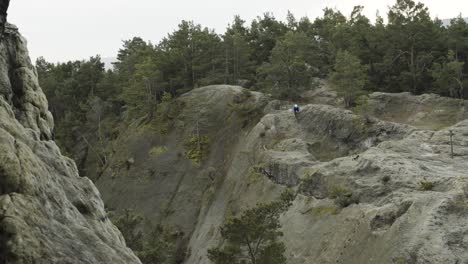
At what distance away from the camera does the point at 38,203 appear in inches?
613

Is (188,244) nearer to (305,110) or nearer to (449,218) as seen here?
(305,110)

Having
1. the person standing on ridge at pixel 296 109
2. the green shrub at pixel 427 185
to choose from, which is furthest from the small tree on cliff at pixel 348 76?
the green shrub at pixel 427 185

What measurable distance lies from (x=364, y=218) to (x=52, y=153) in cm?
1795

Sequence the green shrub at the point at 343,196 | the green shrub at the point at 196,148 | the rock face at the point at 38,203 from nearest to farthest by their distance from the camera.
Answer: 1. the rock face at the point at 38,203
2. the green shrub at the point at 343,196
3. the green shrub at the point at 196,148

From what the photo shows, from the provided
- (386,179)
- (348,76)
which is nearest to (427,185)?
(386,179)

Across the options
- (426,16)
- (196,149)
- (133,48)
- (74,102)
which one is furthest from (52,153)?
(133,48)

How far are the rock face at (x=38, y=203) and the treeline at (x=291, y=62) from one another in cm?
3673

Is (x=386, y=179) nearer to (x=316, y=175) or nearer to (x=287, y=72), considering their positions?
(x=316, y=175)

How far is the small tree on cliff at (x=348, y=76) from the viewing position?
51.0 m

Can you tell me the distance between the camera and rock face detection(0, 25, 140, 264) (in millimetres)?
14078

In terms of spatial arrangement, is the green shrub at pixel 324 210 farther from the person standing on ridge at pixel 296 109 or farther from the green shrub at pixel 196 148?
the green shrub at pixel 196 148

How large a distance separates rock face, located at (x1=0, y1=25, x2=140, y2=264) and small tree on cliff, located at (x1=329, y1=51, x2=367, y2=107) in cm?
3574

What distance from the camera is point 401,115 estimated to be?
5038 centimetres

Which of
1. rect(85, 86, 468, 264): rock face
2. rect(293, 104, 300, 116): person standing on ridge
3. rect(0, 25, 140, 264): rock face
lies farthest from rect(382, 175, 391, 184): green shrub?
rect(293, 104, 300, 116): person standing on ridge
